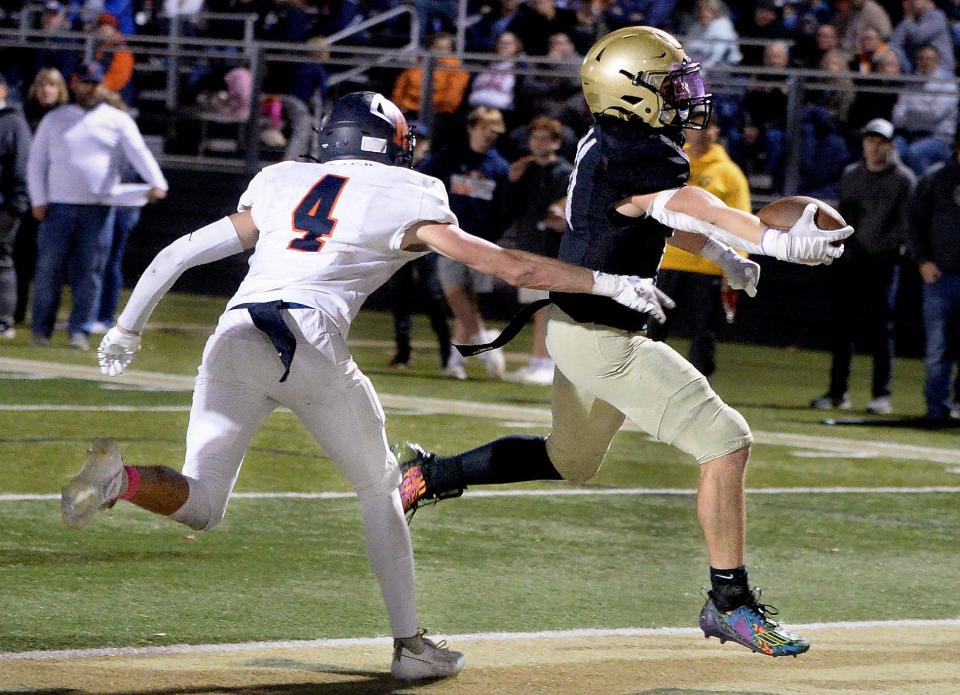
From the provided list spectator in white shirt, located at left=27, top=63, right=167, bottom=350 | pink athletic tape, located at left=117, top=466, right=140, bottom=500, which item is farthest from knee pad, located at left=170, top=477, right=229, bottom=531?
spectator in white shirt, located at left=27, top=63, right=167, bottom=350

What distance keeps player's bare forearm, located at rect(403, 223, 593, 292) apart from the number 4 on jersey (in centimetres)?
24

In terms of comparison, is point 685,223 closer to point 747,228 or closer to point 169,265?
point 747,228

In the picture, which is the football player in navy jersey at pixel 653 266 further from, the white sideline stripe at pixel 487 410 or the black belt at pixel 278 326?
the white sideline stripe at pixel 487 410

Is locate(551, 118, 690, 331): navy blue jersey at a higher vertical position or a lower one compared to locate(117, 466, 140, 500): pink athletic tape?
higher

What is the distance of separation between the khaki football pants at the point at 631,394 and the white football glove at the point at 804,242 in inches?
18.3

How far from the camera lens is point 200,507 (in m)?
5.02

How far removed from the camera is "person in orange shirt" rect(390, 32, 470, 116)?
18.3m

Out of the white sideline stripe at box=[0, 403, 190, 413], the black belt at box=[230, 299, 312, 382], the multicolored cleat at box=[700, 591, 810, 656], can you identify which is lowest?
the white sideline stripe at box=[0, 403, 190, 413]

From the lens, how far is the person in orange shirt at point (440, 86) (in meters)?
18.3

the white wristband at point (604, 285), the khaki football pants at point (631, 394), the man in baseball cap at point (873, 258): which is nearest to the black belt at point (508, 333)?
the khaki football pants at point (631, 394)

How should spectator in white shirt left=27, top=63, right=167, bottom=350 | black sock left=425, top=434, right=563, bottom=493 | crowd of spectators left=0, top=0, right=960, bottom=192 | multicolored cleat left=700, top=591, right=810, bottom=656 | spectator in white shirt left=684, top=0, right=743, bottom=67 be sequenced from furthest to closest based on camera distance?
spectator in white shirt left=684, top=0, right=743, bottom=67 → crowd of spectators left=0, top=0, right=960, bottom=192 → spectator in white shirt left=27, top=63, right=167, bottom=350 → black sock left=425, top=434, right=563, bottom=493 → multicolored cleat left=700, top=591, right=810, bottom=656

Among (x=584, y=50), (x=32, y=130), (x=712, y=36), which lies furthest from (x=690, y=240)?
(x=584, y=50)

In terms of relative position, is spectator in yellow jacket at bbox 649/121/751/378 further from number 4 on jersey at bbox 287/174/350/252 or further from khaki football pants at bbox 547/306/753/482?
number 4 on jersey at bbox 287/174/350/252

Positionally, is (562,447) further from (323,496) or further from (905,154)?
(905,154)
